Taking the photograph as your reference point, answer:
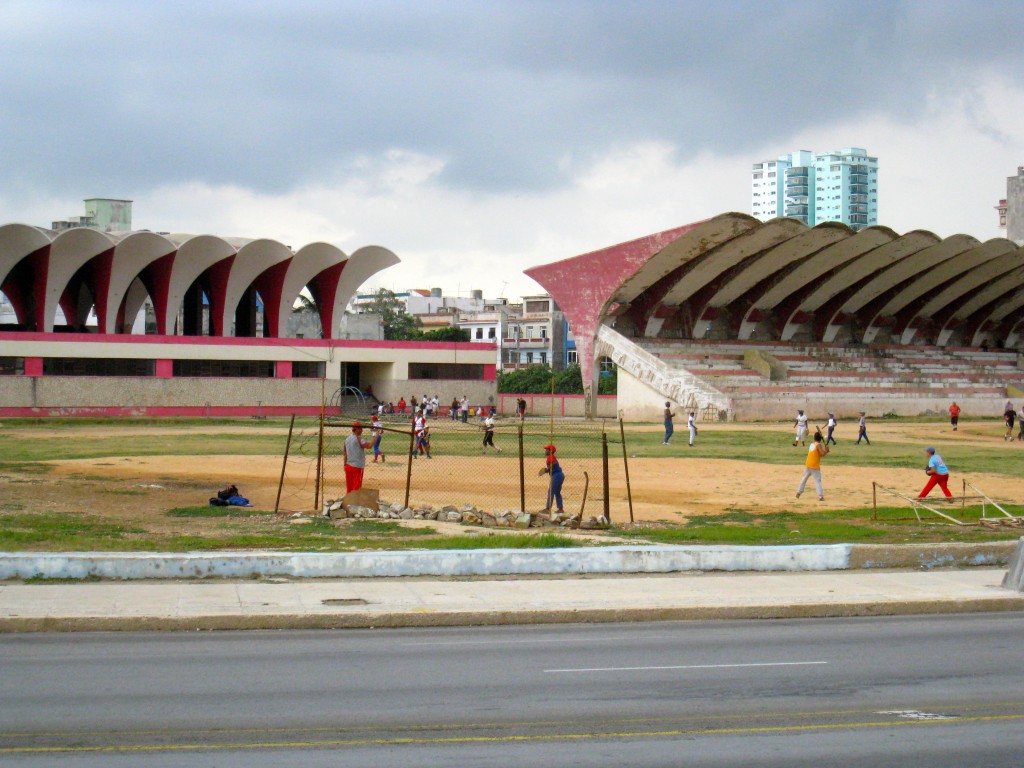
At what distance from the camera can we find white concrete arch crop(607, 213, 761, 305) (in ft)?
236

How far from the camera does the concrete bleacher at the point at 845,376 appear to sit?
75.1 m

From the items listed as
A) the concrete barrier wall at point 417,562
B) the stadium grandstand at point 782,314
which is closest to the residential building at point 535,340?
the stadium grandstand at point 782,314

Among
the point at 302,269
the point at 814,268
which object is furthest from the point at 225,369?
the point at 814,268

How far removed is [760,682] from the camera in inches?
406

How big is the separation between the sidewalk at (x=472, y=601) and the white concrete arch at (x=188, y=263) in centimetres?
5982

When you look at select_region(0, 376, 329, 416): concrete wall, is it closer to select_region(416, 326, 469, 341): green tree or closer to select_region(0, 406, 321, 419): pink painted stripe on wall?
select_region(0, 406, 321, 419): pink painted stripe on wall

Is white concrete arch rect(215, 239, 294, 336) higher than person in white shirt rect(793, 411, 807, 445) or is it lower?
higher

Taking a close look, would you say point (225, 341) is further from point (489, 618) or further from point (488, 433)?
point (489, 618)

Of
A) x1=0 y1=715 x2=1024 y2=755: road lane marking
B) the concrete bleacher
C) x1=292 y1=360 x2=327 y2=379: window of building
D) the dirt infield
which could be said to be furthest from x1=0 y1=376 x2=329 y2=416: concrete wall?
x1=0 y1=715 x2=1024 y2=755: road lane marking

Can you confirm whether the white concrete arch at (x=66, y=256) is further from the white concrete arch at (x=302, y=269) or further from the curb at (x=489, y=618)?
the curb at (x=489, y=618)

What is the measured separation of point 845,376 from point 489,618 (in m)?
72.4

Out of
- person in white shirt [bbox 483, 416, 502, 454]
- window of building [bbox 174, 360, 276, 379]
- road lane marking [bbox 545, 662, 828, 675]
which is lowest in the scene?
road lane marking [bbox 545, 662, 828, 675]

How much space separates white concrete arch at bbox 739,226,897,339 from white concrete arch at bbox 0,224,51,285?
48.6 m

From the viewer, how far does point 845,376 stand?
82.2m
